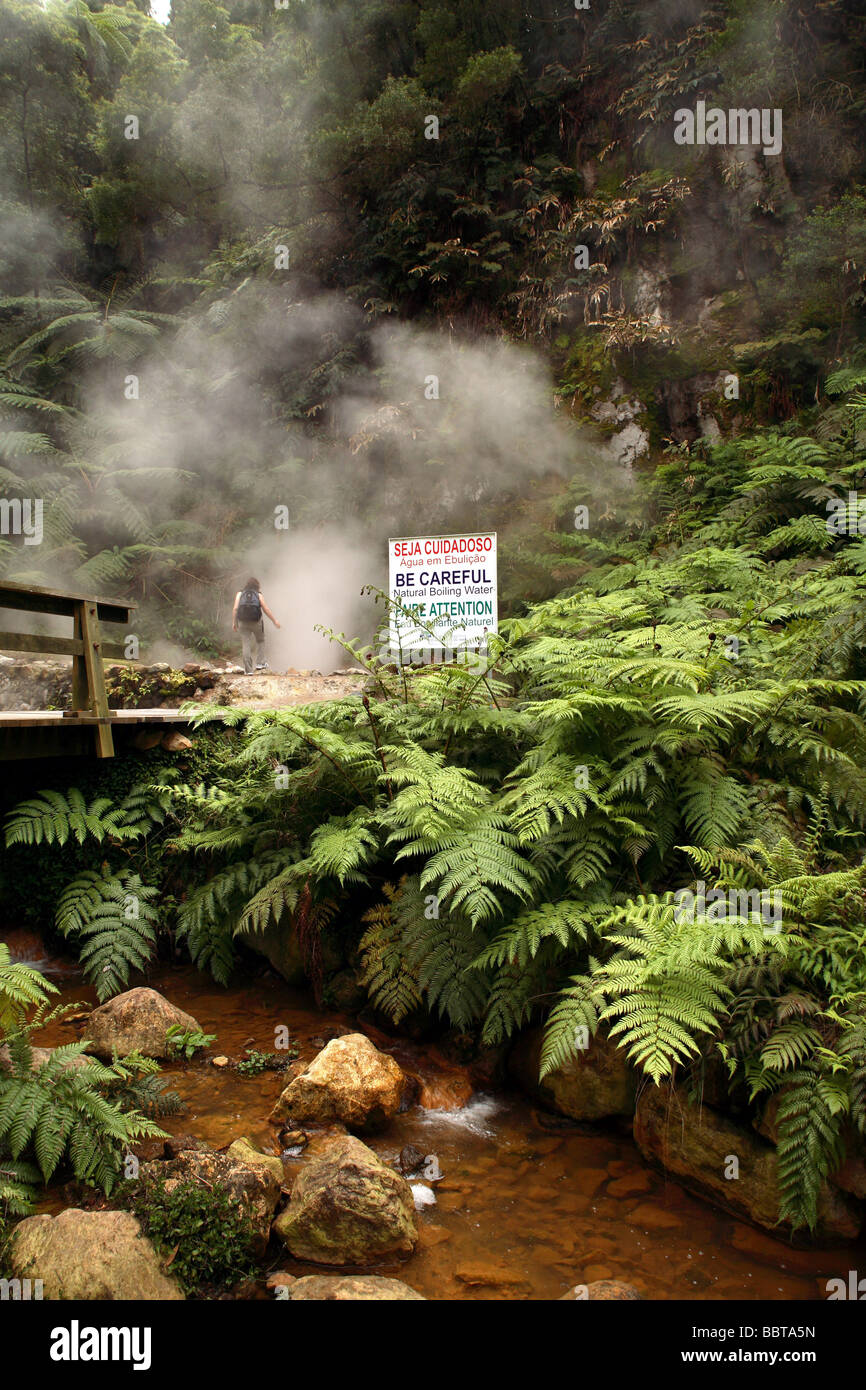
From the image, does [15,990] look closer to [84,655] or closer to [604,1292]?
[604,1292]

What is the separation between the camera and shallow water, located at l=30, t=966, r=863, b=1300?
97.0 inches

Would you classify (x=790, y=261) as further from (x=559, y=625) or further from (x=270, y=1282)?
(x=270, y=1282)

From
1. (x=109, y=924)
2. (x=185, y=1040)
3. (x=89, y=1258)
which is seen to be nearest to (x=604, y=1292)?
(x=89, y=1258)

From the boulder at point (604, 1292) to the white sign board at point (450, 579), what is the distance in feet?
14.5

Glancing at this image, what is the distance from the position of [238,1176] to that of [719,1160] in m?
1.80

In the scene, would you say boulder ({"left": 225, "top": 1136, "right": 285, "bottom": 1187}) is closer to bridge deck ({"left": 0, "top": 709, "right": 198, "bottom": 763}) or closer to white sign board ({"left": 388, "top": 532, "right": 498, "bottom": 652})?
bridge deck ({"left": 0, "top": 709, "right": 198, "bottom": 763})

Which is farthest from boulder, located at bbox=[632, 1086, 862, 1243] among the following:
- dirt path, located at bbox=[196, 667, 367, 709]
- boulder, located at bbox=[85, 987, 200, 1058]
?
dirt path, located at bbox=[196, 667, 367, 709]

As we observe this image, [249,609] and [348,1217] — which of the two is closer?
[348,1217]

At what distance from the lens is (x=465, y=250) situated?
11.2 metres

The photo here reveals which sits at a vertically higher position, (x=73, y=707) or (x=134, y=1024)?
(x=73, y=707)

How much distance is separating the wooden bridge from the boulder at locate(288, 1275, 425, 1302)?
3695 mm

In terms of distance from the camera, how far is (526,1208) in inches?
111

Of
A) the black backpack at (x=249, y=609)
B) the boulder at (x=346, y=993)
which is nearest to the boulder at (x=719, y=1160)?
the boulder at (x=346, y=993)

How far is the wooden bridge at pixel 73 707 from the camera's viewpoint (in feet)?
15.9
